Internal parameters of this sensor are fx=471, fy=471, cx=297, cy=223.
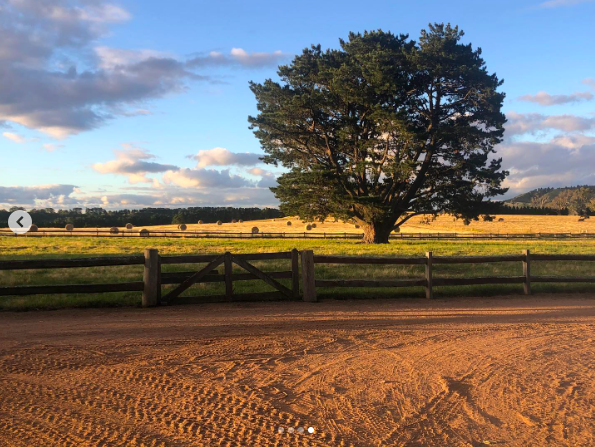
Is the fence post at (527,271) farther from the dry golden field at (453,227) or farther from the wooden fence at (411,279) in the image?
the dry golden field at (453,227)

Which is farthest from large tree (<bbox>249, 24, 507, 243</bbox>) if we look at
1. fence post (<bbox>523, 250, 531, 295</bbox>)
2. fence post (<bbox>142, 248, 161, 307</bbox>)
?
fence post (<bbox>142, 248, 161, 307</bbox>)

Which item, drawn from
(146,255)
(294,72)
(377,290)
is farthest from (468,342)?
(294,72)

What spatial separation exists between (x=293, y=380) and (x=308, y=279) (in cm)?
533

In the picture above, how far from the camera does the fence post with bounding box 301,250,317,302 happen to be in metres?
10.6

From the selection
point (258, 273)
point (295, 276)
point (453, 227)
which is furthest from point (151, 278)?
point (453, 227)

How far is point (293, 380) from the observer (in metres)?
A: 5.37

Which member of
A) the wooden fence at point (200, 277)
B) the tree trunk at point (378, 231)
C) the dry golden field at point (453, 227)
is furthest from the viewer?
the dry golden field at point (453, 227)

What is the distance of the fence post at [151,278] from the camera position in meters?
9.83

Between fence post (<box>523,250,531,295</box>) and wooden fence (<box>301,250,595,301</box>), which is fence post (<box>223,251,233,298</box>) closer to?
wooden fence (<box>301,250,595,301</box>)

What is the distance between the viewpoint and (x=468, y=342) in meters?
7.20

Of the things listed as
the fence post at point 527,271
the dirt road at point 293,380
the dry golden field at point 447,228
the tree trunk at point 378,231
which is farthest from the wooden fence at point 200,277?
the dry golden field at point 447,228

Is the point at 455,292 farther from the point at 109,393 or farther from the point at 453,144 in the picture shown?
the point at 453,144

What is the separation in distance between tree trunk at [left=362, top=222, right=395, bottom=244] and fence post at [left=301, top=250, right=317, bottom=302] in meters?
25.7

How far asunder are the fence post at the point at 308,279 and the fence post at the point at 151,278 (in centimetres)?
316
